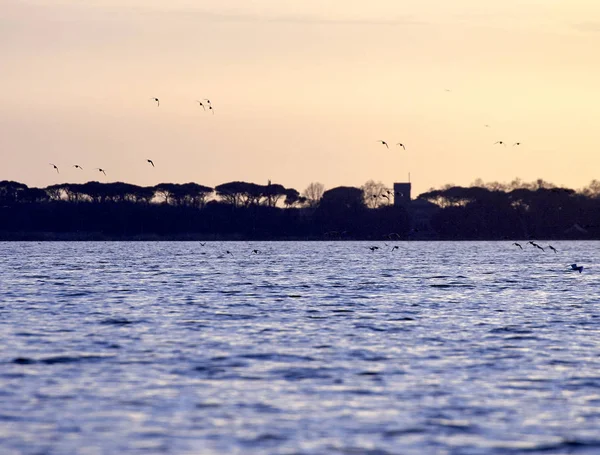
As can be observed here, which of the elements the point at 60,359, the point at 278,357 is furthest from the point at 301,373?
the point at 60,359

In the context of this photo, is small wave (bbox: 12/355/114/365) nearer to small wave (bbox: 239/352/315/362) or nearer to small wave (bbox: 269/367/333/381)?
small wave (bbox: 239/352/315/362)

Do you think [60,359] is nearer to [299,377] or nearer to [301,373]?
[301,373]

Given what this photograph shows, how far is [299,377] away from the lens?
20469 millimetres

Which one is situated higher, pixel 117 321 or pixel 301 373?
pixel 117 321

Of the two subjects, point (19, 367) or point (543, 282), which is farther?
point (543, 282)

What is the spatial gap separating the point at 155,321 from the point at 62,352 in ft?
25.8

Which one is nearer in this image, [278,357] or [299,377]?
[299,377]

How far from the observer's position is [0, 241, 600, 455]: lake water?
15398mm

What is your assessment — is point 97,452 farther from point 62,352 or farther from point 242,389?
point 62,352

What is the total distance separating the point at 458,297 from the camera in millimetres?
44781

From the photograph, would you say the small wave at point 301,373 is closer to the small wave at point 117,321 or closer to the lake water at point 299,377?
the lake water at point 299,377

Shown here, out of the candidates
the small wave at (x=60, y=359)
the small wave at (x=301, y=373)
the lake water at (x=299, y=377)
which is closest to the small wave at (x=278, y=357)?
the lake water at (x=299, y=377)

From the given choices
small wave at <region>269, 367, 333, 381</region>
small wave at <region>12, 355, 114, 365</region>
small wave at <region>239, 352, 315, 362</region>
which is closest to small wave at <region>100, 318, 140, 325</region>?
small wave at <region>12, 355, 114, 365</region>

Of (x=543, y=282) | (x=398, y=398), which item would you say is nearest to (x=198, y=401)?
(x=398, y=398)
